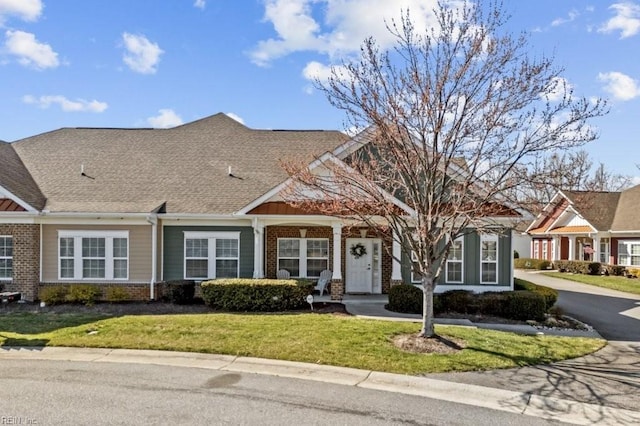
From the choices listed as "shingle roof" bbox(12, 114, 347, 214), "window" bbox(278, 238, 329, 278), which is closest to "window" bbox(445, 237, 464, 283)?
"window" bbox(278, 238, 329, 278)

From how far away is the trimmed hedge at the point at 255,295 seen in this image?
14367 millimetres

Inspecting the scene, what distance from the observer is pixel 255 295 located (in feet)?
47.1

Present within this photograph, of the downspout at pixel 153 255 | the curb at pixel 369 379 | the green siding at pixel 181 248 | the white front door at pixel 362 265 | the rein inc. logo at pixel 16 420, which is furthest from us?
the white front door at pixel 362 265

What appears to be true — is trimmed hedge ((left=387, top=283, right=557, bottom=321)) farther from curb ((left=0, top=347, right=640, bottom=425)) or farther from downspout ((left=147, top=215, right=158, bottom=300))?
downspout ((left=147, top=215, right=158, bottom=300))

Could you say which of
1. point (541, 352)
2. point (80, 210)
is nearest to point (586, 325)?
point (541, 352)

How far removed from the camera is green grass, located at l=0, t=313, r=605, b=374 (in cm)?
911

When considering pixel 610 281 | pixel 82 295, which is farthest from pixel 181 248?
pixel 610 281

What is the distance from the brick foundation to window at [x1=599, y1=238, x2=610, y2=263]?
33393 millimetres

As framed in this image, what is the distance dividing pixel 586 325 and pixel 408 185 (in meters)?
8.01

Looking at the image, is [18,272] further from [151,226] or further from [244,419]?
[244,419]

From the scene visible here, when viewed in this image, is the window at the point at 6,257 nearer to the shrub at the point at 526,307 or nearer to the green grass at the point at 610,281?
the shrub at the point at 526,307

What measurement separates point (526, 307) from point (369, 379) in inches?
322

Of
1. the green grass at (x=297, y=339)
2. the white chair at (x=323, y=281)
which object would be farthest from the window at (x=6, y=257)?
the white chair at (x=323, y=281)

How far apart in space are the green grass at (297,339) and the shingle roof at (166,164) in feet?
18.0
